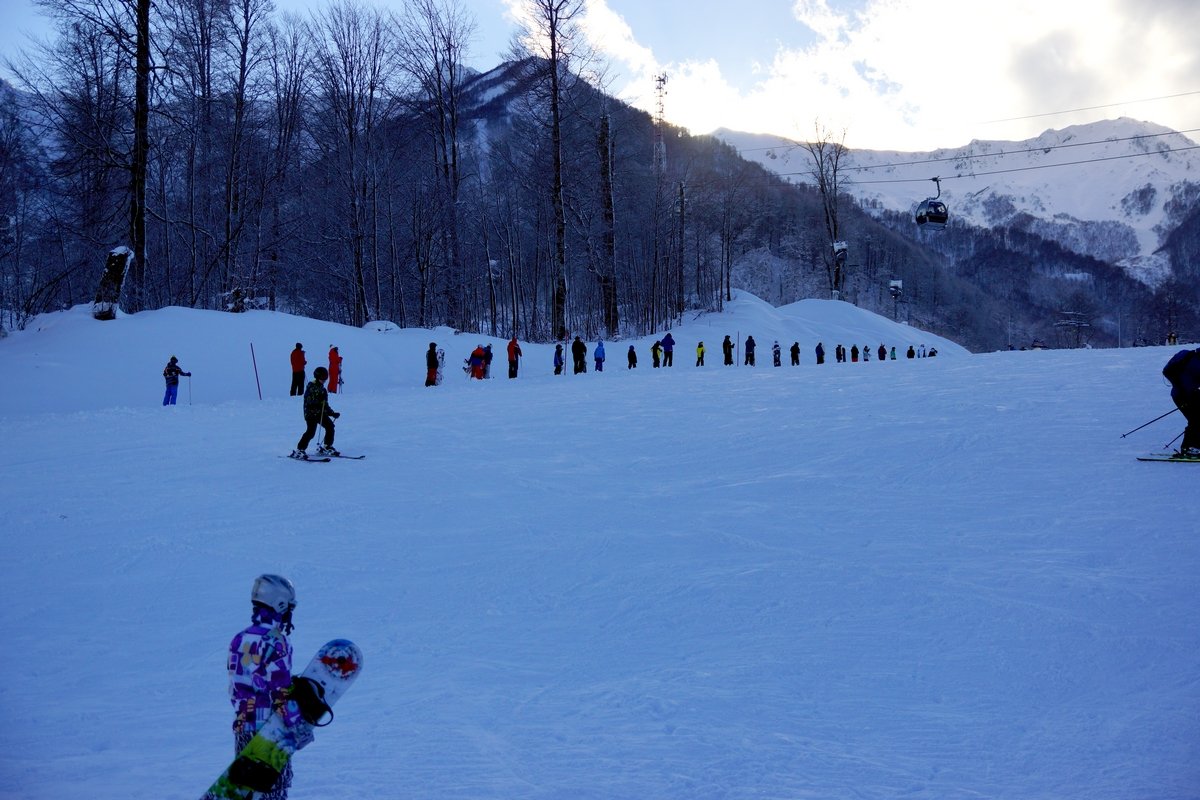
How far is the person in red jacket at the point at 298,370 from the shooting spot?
18.5 meters

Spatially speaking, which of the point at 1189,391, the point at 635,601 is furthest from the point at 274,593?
the point at 1189,391

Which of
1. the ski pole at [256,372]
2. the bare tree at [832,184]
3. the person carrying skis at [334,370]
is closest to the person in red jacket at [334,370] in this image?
the person carrying skis at [334,370]

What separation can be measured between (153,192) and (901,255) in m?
125

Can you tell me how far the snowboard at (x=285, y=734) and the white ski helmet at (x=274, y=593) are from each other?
48 centimetres

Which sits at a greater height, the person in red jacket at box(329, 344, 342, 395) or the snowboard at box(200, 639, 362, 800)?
the person in red jacket at box(329, 344, 342, 395)

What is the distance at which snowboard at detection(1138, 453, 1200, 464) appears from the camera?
9734 millimetres

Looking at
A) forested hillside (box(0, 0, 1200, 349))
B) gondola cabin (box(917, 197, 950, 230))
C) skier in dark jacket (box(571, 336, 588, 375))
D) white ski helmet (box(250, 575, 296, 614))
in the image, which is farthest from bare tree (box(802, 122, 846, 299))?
white ski helmet (box(250, 575, 296, 614))

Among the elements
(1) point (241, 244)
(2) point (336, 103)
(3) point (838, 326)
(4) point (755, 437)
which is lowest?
(4) point (755, 437)

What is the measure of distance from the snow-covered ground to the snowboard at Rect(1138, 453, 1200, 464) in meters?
0.11

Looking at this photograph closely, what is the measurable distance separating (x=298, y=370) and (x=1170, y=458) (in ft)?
58.7

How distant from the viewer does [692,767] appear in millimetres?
4098

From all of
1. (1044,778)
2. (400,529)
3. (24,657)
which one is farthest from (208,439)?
(1044,778)

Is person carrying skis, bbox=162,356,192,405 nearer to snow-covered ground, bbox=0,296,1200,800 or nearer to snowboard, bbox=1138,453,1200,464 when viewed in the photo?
snow-covered ground, bbox=0,296,1200,800

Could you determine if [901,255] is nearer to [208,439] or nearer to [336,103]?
[336,103]
